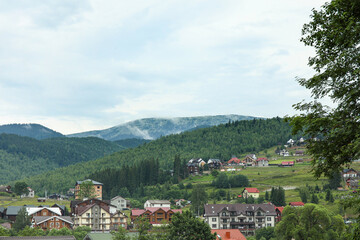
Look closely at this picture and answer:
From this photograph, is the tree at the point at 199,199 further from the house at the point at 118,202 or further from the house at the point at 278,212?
the house at the point at 118,202

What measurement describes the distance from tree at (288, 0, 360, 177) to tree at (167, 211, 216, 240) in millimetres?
42051

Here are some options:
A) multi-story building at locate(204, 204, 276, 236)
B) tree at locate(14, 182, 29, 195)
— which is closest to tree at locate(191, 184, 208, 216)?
multi-story building at locate(204, 204, 276, 236)

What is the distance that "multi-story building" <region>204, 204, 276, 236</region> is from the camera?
129625mm

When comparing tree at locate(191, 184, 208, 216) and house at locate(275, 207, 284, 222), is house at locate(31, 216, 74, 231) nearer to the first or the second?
tree at locate(191, 184, 208, 216)

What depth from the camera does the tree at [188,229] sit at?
61.7 meters

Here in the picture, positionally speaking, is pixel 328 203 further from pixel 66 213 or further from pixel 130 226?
pixel 66 213

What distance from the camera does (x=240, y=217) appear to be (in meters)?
130

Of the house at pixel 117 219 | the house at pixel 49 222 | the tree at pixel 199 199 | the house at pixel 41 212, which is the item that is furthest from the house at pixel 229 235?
the house at pixel 41 212

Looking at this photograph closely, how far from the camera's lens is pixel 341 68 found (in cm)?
2039

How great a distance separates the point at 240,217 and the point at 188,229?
7196 centimetres

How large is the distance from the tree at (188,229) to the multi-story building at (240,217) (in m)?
68.5

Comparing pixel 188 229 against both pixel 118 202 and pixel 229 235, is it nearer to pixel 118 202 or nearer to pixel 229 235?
pixel 229 235

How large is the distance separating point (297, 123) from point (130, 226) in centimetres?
11283

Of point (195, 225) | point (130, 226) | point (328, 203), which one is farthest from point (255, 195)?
point (195, 225)
